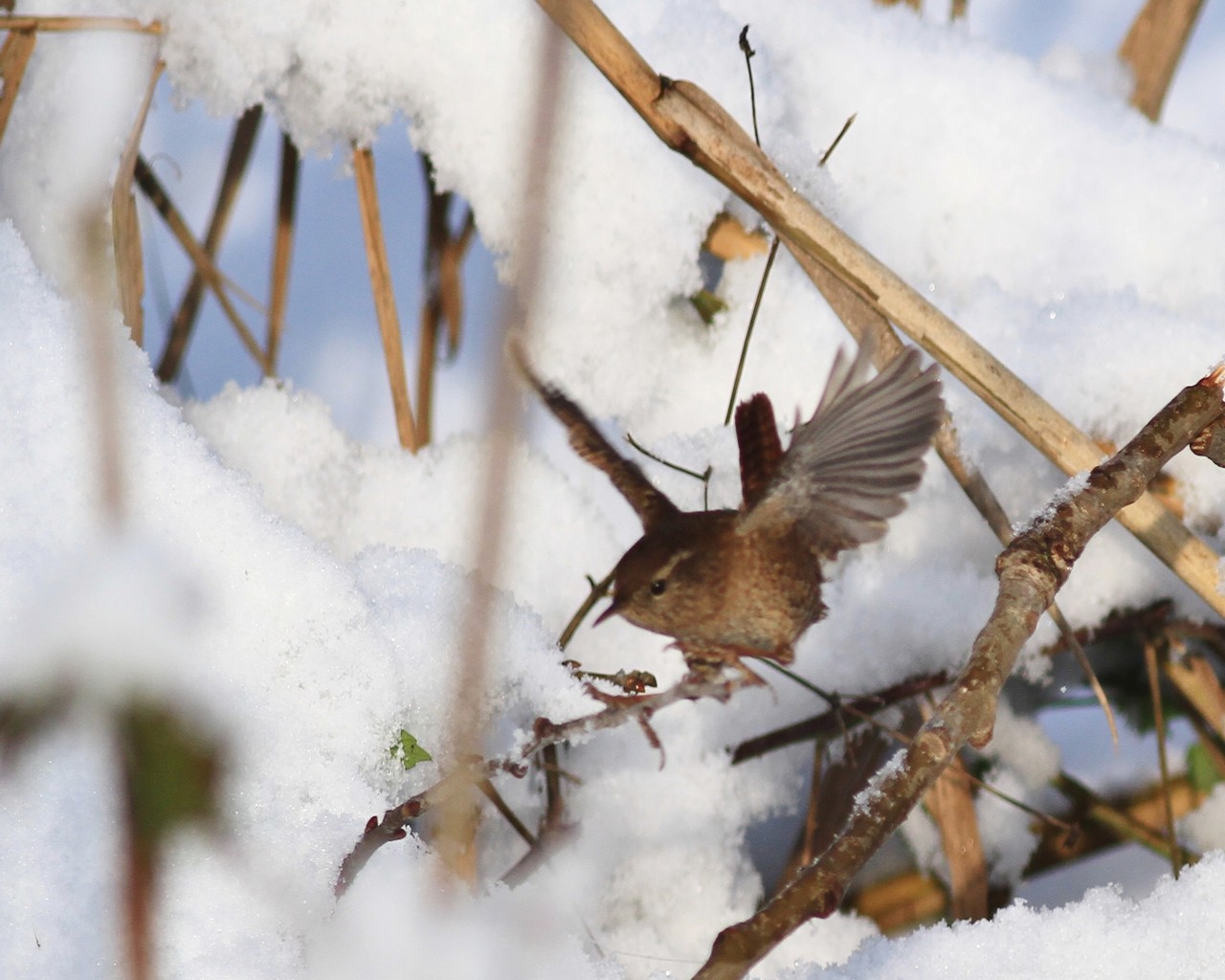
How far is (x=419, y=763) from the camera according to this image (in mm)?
752

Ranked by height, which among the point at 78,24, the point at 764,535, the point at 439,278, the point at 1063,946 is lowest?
the point at 1063,946

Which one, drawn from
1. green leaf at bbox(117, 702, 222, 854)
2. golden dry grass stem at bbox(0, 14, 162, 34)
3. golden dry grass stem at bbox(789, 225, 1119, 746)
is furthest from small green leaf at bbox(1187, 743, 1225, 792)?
golden dry grass stem at bbox(0, 14, 162, 34)

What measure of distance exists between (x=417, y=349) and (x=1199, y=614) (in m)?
0.95

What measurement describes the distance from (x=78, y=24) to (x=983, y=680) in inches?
39.7

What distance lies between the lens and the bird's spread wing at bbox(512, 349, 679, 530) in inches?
35.1

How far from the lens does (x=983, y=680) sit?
0.55 meters

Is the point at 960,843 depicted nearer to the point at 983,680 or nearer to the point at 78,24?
the point at 983,680

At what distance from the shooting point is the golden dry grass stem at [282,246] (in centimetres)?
144

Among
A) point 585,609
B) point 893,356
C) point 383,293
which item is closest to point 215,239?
point 383,293

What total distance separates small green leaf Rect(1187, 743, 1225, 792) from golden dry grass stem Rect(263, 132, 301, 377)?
117 cm

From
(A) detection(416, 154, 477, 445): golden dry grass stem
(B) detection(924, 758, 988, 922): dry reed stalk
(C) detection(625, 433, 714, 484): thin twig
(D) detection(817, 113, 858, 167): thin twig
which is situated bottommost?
(B) detection(924, 758, 988, 922): dry reed stalk

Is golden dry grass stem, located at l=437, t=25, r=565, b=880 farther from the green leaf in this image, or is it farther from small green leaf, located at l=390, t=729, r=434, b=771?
small green leaf, located at l=390, t=729, r=434, b=771

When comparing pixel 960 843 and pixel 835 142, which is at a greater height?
pixel 835 142

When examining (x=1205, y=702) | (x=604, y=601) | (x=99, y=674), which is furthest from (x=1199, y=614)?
(x=99, y=674)
